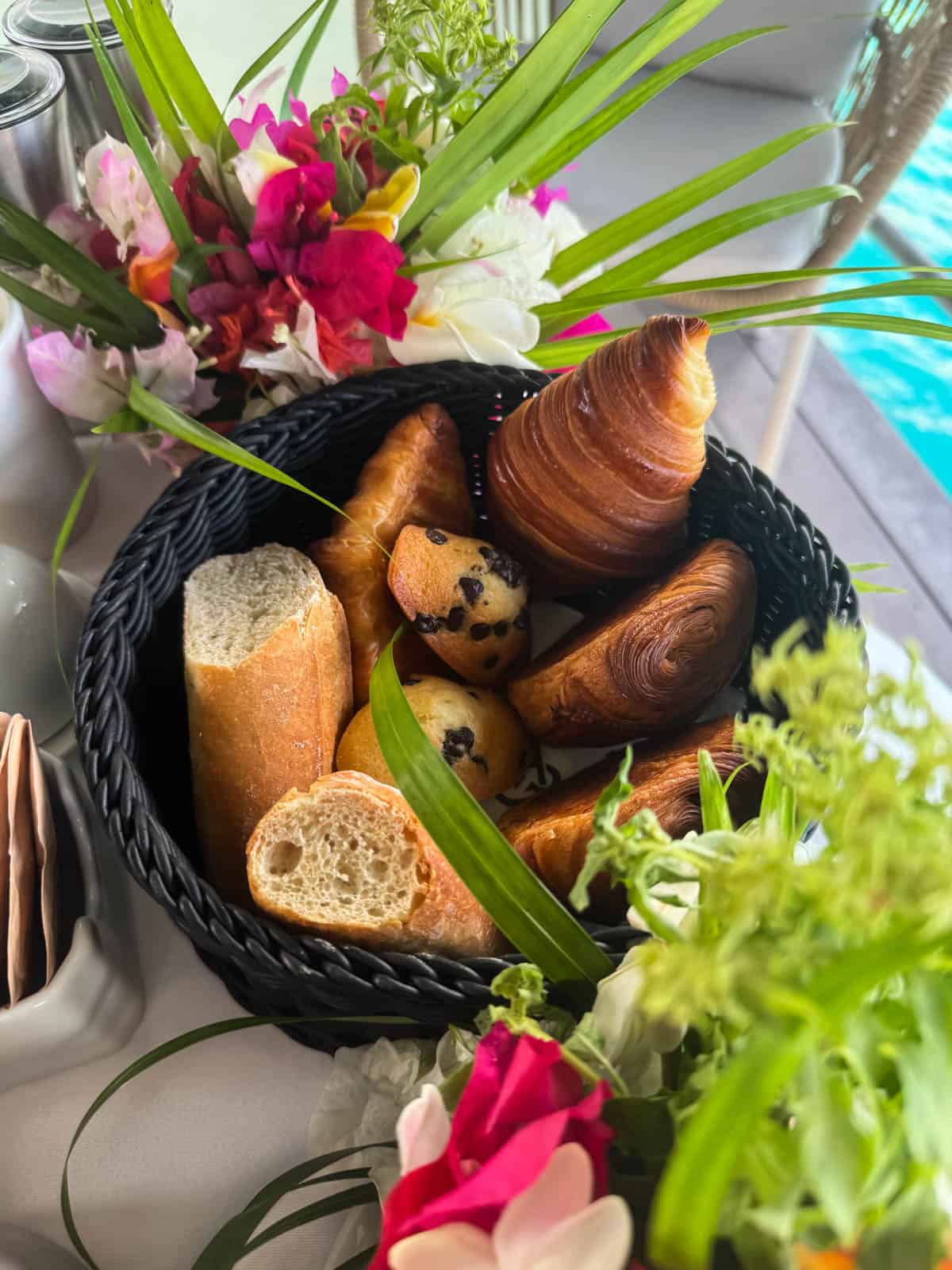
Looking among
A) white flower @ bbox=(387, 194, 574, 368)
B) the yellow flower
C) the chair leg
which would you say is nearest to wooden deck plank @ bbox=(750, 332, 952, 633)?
the chair leg

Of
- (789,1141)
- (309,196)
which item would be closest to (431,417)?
(309,196)

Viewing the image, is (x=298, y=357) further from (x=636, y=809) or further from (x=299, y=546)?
(x=636, y=809)

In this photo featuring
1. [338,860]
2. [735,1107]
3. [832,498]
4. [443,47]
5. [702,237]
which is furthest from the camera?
[832,498]

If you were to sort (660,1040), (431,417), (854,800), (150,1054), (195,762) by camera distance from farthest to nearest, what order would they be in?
(431,417)
(195,762)
(150,1054)
(660,1040)
(854,800)

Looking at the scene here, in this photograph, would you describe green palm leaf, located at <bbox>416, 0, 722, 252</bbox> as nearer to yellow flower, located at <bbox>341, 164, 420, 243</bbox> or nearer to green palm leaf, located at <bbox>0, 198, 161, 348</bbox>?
yellow flower, located at <bbox>341, 164, 420, 243</bbox>

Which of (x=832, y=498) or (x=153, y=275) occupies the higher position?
(x=153, y=275)

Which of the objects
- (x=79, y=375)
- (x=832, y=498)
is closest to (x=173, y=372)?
(x=79, y=375)

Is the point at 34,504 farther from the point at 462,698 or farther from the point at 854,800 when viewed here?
the point at 854,800
